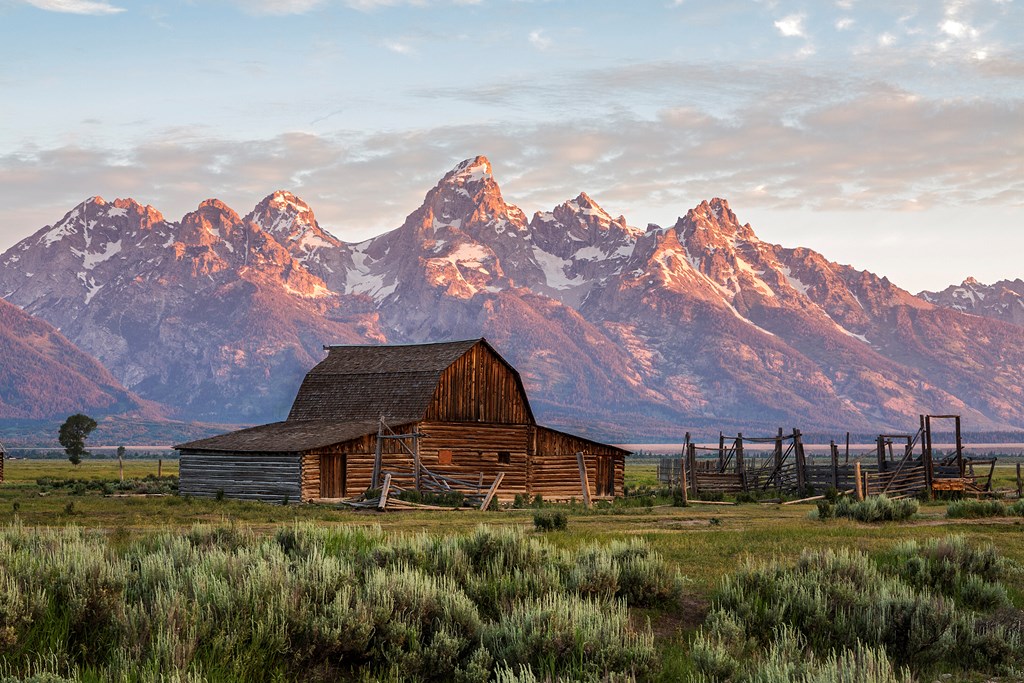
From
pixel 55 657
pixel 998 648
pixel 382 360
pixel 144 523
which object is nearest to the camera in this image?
pixel 55 657

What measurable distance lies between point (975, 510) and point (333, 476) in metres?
24.5

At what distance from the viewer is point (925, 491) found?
43.1 meters

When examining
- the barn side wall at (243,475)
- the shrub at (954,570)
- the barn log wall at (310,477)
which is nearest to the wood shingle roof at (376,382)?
the barn log wall at (310,477)

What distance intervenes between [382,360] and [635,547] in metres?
39.7

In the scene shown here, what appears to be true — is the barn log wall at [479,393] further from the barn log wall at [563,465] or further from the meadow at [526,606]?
the meadow at [526,606]

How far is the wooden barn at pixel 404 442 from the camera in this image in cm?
4597

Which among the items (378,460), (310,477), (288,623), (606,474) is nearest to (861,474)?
(606,474)

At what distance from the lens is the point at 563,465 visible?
55.0m

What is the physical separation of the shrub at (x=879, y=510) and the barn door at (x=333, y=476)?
21.5m

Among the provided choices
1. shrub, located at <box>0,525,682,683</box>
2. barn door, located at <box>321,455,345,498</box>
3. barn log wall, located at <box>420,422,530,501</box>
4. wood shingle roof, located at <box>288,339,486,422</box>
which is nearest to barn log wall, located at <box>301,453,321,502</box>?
barn door, located at <box>321,455,345,498</box>

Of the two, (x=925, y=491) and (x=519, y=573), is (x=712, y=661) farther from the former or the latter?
(x=925, y=491)

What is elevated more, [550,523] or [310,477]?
[310,477]

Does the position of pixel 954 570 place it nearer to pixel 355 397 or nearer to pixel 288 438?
pixel 288 438

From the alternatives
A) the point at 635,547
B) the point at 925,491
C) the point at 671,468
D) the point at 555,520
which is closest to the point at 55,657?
the point at 635,547
